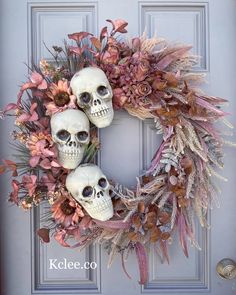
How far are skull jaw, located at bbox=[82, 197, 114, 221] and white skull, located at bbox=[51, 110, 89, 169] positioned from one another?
0.15m

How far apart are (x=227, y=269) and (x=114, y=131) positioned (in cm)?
67

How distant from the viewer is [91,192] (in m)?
1.52

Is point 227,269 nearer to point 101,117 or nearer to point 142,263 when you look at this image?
point 142,263

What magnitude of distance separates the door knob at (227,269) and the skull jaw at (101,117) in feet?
2.31

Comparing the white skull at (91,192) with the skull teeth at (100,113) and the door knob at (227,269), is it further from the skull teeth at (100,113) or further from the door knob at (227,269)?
the door knob at (227,269)

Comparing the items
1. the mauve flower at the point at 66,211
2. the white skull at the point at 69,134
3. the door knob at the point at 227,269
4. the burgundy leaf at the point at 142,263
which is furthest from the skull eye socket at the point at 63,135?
the door knob at the point at 227,269

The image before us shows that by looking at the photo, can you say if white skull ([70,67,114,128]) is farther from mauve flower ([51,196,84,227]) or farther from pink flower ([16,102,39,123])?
mauve flower ([51,196,84,227])

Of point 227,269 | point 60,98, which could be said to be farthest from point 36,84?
point 227,269

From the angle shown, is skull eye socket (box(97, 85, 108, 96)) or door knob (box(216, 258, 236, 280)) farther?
door knob (box(216, 258, 236, 280))

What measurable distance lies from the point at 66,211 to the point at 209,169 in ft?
1.70

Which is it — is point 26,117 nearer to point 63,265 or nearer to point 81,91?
point 81,91

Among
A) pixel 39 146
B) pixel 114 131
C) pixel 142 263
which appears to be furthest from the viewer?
pixel 114 131

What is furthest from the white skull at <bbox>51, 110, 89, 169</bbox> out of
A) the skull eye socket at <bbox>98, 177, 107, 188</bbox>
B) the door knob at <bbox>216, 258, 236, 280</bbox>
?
the door knob at <bbox>216, 258, 236, 280</bbox>

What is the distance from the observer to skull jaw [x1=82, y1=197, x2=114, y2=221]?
59.8 inches
